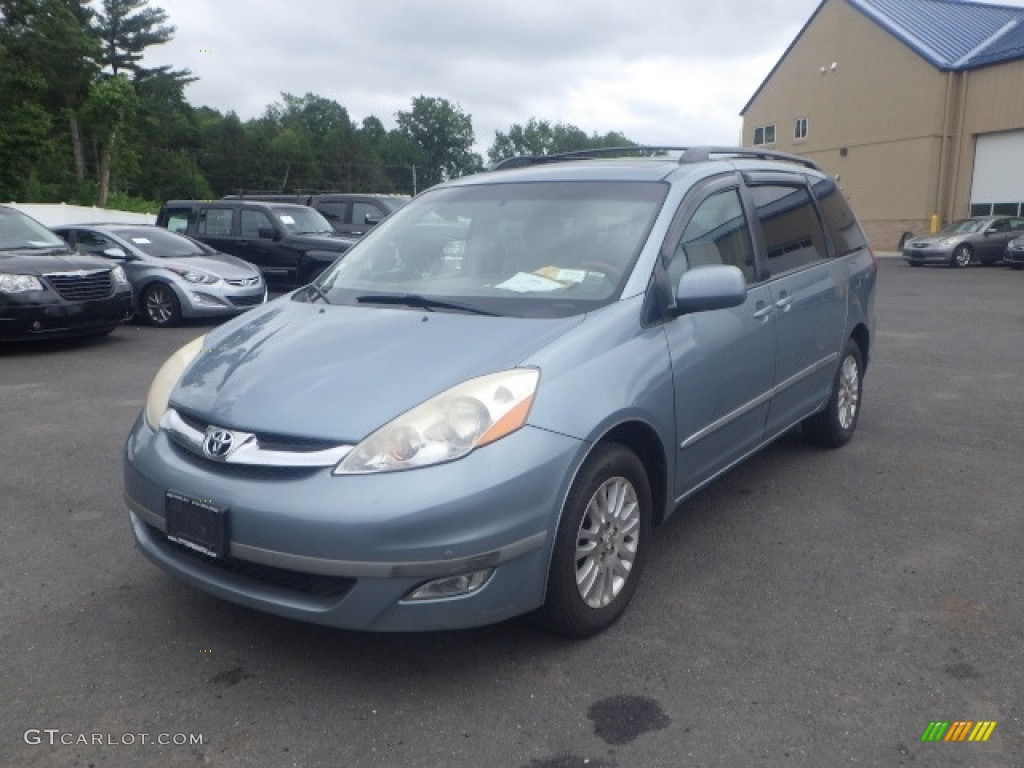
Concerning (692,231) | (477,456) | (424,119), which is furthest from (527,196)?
(424,119)

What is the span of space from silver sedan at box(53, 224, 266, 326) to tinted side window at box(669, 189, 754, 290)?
28.9ft

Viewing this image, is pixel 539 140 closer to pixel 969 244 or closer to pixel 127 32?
pixel 127 32

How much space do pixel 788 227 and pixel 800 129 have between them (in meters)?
38.5

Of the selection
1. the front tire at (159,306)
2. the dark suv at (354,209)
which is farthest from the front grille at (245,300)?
the dark suv at (354,209)

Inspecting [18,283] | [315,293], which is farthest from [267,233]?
[315,293]

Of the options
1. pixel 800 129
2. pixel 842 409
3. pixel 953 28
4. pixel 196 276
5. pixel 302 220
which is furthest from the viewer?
pixel 800 129

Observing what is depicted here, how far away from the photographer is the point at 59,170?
51688 millimetres

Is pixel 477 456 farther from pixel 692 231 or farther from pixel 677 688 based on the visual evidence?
pixel 692 231

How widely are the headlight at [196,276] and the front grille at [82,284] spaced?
5.94 feet

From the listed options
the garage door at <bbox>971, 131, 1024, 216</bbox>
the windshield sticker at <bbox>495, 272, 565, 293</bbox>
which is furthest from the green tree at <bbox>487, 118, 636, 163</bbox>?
the windshield sticker at <bbox>495, 272, 565, 293</bbox>

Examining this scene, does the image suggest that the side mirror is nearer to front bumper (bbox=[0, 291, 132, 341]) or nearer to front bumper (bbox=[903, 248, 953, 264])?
front bumper (bbox=[0, 291, 132, 341])

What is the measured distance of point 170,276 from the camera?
1170 centimetres

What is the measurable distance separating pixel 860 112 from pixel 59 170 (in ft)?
139

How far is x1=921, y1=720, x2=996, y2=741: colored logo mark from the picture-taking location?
2.69 m
